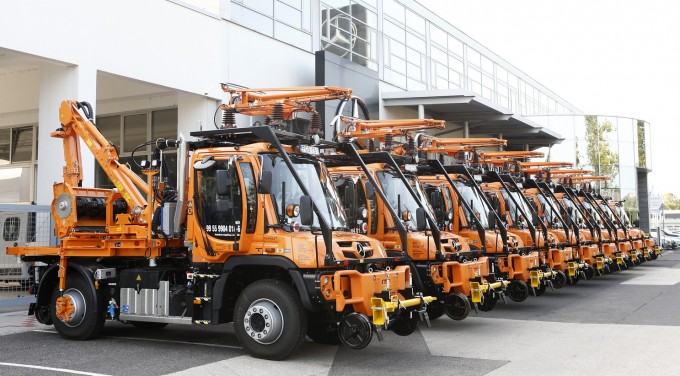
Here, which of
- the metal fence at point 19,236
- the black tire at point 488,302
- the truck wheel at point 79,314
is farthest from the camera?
the metal fence at point 19,236

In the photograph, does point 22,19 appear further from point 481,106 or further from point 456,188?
point 481,106

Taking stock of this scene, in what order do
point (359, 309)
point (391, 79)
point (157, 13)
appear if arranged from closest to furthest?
point (359, 309) < point (157, 13) < point (391, 79)

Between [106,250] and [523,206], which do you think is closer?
[106,250]

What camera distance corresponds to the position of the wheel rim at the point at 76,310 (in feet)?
34.1

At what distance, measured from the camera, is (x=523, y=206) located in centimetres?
1662

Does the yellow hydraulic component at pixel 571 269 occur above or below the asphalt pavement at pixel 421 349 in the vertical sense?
above

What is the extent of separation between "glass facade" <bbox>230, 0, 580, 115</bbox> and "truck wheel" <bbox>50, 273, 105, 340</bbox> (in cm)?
970

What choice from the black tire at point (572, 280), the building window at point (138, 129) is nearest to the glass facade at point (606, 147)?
the black tire at point (572, 280)

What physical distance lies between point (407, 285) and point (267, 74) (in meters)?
11.2

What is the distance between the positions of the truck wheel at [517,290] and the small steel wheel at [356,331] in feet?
19.2

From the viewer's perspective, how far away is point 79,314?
1039 centimetres

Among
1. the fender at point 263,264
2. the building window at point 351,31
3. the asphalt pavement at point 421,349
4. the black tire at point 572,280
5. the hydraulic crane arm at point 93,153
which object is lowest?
the asphalt pavement at point 421,349

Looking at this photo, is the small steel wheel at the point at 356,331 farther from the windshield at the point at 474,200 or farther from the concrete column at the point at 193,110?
the concrete column at the point at 193,110

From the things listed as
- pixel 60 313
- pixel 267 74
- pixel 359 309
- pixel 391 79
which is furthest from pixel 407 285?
pixel 391 79
